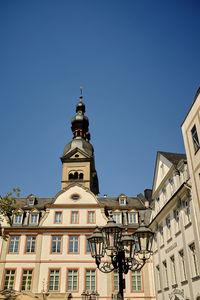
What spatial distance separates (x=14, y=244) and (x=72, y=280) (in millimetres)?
7819

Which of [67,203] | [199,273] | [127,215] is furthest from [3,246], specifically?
[199,273]

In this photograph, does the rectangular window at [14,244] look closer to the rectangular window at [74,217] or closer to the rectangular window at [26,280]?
the rectangular window at [26,280]

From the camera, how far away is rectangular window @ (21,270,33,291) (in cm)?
3179

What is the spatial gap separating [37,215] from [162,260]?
633 inches

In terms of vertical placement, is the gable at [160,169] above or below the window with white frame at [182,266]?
above

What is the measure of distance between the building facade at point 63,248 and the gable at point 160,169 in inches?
288

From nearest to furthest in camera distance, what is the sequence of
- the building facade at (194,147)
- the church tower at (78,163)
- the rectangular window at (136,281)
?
1. the building facade at (194,147)
2. the rectangular window at (136,281)
3. the church tower at (78,163)

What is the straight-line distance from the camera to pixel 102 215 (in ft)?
118

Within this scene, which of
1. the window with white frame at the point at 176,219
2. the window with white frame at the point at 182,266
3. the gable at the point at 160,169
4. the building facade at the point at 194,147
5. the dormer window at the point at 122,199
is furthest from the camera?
the dormer window at the point at 122,199

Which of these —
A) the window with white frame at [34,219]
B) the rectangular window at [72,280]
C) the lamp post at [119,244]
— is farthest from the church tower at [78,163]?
the lamp post at [119,244]

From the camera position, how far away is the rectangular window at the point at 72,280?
31.7m

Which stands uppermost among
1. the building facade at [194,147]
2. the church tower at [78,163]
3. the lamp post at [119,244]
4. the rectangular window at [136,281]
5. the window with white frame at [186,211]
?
the church tower at [78,163]

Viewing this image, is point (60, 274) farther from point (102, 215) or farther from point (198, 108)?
point (198, 108)

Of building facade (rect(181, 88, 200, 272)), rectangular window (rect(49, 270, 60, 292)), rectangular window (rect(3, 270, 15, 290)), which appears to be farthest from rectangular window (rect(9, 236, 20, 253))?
building facade (rect(181, 88, 200, 272))
